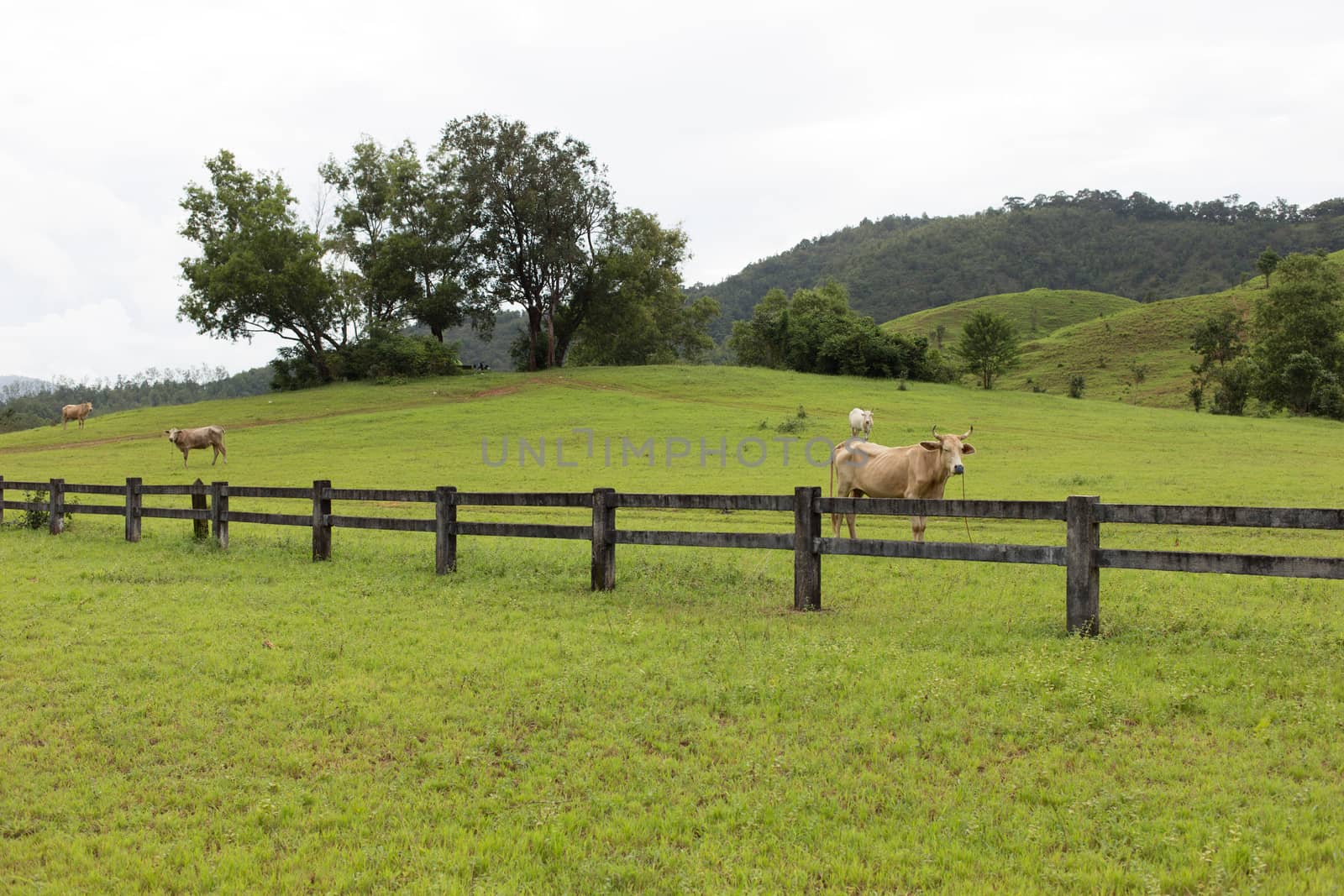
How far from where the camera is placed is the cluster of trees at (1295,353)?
Result: 51750 millimetres

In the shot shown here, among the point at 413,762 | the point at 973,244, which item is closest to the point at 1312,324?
the point at 413,762

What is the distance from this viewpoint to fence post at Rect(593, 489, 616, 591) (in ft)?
31.5

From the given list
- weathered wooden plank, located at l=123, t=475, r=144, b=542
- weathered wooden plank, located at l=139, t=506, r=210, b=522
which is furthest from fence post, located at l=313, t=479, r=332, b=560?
weathered wooden plank, located at l=123, t=475, r=144, b=542

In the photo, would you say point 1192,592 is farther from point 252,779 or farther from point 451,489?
point 252,779

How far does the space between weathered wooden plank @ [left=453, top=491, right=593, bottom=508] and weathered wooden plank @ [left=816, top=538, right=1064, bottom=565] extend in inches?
115

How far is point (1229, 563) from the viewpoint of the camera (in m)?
Answer: 6.54

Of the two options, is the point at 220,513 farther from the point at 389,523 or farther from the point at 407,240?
the point at 407,240

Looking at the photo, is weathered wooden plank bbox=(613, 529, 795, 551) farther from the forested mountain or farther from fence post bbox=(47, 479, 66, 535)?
the forested mountain

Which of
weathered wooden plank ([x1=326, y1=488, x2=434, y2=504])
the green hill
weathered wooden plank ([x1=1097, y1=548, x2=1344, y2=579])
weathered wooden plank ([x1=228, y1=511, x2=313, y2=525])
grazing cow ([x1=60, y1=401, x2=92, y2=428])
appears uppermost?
the green hill

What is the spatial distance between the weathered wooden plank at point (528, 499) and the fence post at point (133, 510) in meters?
7.43

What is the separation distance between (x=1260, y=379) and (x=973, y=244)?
13413 cm

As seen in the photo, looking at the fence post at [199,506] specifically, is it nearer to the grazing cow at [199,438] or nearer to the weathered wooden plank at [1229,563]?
the weathered wooden plank at [1229,563]

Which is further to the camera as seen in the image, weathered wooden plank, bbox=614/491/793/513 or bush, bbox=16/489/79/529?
bush, bbox=16/489/79/529

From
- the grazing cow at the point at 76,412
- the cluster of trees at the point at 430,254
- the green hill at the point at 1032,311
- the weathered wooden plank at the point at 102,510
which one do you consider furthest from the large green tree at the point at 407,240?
the green hill at the point at 1032,311
